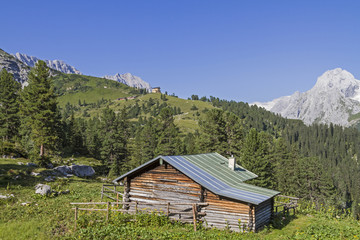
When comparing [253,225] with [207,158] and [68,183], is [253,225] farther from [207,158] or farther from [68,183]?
[68,183]

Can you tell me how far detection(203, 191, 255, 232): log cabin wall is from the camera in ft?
59.0

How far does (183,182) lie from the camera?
2075 centimetres

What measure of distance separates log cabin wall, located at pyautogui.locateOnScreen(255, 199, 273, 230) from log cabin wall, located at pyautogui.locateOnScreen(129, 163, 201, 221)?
432cm

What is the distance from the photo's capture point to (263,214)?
1988 cm

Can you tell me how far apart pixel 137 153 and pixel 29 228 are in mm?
56149

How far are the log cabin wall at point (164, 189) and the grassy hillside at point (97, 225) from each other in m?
2.04

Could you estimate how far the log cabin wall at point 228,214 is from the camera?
1797 cm

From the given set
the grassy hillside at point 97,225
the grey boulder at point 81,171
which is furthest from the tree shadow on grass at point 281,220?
the grey boulder at point 81,171

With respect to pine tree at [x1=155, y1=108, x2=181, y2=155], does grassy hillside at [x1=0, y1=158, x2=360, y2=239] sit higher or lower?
lower

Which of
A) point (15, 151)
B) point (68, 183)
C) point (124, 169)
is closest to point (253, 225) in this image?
point (68, 183)

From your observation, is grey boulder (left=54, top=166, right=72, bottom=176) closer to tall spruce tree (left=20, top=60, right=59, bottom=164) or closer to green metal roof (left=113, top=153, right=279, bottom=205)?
tall spruce tree (left=20, top=60, right=59, bottom=164)

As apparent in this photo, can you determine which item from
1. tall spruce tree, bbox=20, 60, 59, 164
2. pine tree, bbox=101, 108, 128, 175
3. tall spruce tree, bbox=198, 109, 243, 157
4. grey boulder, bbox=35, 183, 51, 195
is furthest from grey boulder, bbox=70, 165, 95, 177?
tall spruce tree, bbox=198, 109, 243, 157

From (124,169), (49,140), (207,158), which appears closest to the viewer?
(207,158)

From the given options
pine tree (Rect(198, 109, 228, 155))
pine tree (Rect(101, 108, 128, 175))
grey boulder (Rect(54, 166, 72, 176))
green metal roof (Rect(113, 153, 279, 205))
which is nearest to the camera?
green metal roof (Rect(113, 153, 279, 205))
